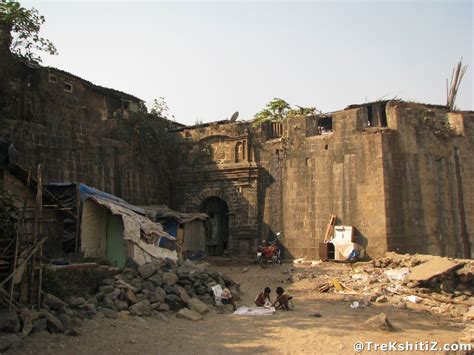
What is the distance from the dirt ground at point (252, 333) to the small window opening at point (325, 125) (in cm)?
932

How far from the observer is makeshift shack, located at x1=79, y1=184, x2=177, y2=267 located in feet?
41.3

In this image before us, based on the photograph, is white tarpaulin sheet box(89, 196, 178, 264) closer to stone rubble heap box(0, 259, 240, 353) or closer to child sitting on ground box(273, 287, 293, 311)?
stone rubble heap box(0, 259, 240, 353)

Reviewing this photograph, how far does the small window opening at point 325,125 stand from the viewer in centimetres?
1950

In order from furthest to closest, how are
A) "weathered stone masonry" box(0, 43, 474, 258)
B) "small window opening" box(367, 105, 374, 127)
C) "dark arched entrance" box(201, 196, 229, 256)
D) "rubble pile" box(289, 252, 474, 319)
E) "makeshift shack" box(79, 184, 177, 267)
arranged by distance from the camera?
"dark arched entrance" box(201, 196, 229, 256), "small window opening" box(367, 105, 374, 127), "weathered stone masonry" box(0, 43, 474, 258), "makeshift shack" box(79, 184, 177, 267), "rubble pile" box(289, 252, 474, 319)

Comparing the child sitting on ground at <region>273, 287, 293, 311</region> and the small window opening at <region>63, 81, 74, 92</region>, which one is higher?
the small window opening at <region>63, 81, 74, 92</region>

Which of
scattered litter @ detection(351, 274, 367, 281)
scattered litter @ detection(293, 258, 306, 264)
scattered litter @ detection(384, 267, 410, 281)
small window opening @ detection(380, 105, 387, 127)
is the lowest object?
scattered litter @ detection(351, 274, 367, 281)

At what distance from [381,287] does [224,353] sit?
23.6ft

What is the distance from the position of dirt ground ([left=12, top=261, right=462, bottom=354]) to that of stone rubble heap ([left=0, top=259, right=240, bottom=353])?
216mm

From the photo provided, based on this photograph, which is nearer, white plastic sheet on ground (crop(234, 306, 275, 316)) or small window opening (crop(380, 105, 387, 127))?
white plastic sheet on ground (crop(234, 306, 275, 316))

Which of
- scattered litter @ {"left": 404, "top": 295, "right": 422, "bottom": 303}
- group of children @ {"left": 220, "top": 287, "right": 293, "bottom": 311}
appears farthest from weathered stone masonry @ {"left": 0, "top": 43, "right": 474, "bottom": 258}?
group of children @ {"left": 220, "top": 287, "right": 293, "bottom": 311}

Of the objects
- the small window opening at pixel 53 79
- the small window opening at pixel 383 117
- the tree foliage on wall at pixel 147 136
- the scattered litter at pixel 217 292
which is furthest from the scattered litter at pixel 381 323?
the small window opening at pixel 53 79

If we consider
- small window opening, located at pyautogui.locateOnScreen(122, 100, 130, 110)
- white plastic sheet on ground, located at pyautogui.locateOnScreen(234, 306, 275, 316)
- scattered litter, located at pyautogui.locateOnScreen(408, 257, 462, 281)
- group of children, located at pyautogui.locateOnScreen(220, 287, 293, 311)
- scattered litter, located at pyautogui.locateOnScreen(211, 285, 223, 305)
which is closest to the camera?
white plastic sheet on ground, located at pyautogui.locateOnScreen(234, 306, 275, 316)

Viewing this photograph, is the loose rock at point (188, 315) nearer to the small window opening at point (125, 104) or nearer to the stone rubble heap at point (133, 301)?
the stone rubble heap at point (133, 301)

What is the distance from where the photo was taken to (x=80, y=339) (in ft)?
26.2
